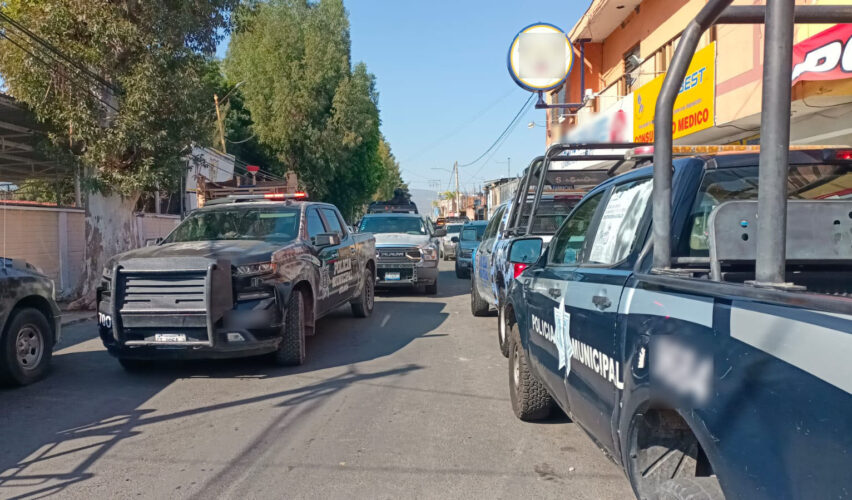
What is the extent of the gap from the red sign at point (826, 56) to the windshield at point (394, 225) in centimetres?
858

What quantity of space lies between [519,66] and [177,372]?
32.8 ft

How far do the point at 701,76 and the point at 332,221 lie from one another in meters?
7.48

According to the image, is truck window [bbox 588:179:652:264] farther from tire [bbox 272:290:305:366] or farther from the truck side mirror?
the truck side mirror

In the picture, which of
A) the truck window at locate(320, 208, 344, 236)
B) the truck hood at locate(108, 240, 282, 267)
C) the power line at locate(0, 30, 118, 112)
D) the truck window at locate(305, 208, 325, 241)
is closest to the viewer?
the truck hood at locate(108, 240, 282, 267)

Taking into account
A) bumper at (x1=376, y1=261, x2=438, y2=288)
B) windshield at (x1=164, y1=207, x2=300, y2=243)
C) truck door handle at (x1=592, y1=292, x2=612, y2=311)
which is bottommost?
bumper at (x1=376, y1=261, x2=438, y2=288)

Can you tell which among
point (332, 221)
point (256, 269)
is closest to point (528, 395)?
point (256, 269)

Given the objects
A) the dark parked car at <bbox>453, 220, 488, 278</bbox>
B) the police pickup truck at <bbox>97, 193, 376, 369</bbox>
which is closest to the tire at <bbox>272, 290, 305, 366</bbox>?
the police pickup truck at <bbox>97, 193, 376, 369</bbox>

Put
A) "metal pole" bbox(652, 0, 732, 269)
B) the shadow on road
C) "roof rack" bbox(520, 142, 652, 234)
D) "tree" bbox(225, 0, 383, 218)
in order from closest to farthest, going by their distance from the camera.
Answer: "metal pole" bbox(652, 0, 732, 269)
the shadow on road
"roof rack" bbox(520, 142, 652, 234)
"tree" bbox(225, 0, 383, 218)

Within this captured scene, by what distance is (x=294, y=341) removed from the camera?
7.15 m

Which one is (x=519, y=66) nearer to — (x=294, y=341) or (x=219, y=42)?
(x=219, y=42)

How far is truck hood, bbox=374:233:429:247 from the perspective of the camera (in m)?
13.7

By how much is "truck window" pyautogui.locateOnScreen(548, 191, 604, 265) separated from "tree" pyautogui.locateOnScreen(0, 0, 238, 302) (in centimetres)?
941

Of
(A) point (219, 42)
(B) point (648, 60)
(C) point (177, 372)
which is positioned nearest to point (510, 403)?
(C) point (177, 372)

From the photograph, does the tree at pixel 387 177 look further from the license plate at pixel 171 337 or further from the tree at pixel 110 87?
the license plate at pixel 171 337
